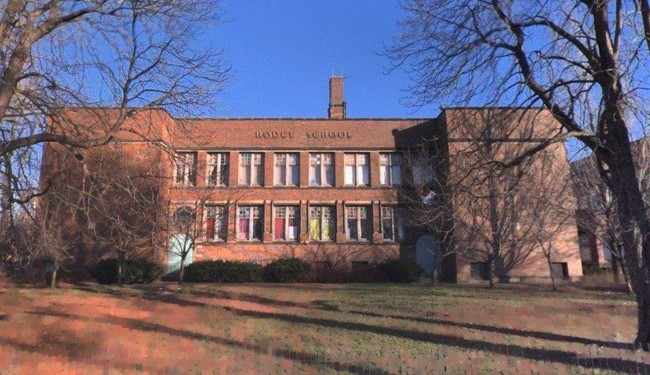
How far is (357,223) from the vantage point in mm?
31672

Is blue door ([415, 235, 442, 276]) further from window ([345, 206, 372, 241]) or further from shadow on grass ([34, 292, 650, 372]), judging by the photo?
shadow on grass ([34, 292, 650, 372])

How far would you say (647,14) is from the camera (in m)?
9.80

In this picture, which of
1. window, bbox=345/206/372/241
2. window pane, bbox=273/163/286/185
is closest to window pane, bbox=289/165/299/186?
window pane, bbox=273/163/286/185

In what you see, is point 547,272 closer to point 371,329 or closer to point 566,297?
point 566,297

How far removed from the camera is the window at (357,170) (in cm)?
3219

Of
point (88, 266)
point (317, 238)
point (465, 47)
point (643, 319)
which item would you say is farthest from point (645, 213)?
point (88, 266)

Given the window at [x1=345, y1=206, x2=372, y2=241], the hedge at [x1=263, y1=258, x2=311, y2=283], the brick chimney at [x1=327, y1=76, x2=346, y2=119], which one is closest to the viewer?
the hedge at [x1=263, y1=258, x2=311, y2=283]

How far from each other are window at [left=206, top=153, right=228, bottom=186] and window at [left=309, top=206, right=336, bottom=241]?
5353 millimetres

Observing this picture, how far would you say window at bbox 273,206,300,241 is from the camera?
31375 millimetres

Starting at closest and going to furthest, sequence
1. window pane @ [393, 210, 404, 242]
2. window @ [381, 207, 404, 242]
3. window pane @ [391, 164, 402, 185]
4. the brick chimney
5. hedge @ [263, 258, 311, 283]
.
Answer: hedge @ [263, 258, 311, 283]
window pane @ [393, 210, 404, 242]
window @ [381, 207, 404, 242]
window pane @ [391, 164, 402, 185]
the brick chimney

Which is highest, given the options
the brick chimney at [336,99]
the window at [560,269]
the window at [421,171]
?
the brick chimney at [336,99]

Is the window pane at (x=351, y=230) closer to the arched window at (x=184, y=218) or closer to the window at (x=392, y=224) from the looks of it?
the window at (x=392, y=224)

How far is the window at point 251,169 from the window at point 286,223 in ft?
6.76

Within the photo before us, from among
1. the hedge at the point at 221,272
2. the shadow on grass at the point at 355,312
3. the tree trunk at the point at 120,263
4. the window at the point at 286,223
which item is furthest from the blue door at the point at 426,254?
the tree trunk at the point at 120,263
